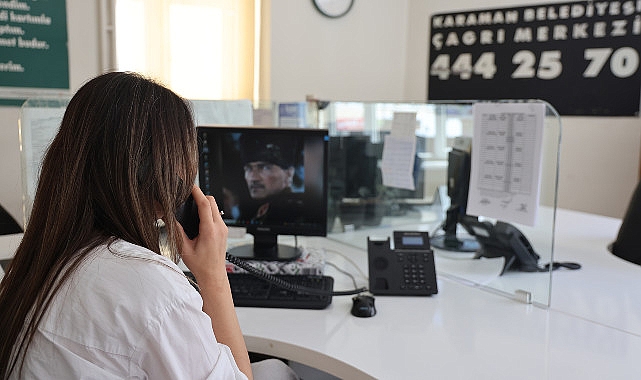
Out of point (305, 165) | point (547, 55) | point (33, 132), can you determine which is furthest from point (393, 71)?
point (33, 132)

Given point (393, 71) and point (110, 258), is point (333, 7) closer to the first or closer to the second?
point (393, 71)

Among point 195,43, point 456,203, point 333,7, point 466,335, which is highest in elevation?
point 333,7

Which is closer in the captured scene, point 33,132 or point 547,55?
point 33,132

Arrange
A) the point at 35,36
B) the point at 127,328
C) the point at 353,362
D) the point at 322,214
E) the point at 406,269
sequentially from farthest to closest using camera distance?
the point at 35,36
the point at 322,214
the point at 406,269
the point at 353,362
the point at 127,328

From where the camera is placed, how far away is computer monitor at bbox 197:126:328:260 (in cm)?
173

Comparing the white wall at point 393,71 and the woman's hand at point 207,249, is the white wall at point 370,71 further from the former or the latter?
the woman's hand at point 207,249

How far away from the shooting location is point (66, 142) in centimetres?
83

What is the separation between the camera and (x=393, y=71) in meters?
4.83

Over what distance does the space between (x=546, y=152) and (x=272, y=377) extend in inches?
35.7

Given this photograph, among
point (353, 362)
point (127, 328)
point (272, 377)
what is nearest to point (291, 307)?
point (272, 377)

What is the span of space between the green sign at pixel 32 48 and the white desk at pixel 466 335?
2.35 m

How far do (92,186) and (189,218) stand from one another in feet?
1.11

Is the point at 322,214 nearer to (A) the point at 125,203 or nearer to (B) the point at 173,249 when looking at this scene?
(B) the point at 173,249

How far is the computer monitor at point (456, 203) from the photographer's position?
6.56 ft
